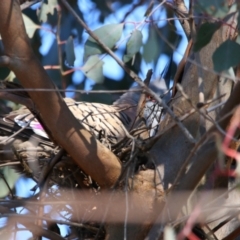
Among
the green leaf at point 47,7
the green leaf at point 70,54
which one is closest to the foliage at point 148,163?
the green leaf at point 70,54

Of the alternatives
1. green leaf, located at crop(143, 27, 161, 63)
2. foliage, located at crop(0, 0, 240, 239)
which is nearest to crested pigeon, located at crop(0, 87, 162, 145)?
foliage, located at crop(0, 0, 240, 239)

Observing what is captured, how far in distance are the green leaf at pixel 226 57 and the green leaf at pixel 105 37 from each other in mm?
457

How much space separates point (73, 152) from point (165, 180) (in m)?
0.33

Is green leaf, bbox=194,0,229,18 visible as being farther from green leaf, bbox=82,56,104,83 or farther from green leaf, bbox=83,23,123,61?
green leaf, bbox=82,56,104,83

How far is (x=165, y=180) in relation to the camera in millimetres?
2029

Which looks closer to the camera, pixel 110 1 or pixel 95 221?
pixel 95 221

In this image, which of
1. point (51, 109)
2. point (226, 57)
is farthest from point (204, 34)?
point (51, 109)

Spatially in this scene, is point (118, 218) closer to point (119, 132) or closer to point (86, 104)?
point (119, 132)

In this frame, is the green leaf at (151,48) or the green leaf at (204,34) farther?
the green leaf at (151,48)

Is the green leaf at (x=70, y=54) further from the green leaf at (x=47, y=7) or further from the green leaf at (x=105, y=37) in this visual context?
the green leaf at (x=47, y=7)

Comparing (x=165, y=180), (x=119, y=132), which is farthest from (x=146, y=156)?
(x=119, y=132)

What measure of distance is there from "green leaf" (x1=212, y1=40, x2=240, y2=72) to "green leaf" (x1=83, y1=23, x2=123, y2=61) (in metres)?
0.46

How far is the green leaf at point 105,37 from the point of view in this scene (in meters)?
1.83

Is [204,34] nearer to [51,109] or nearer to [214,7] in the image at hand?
[214,7]
